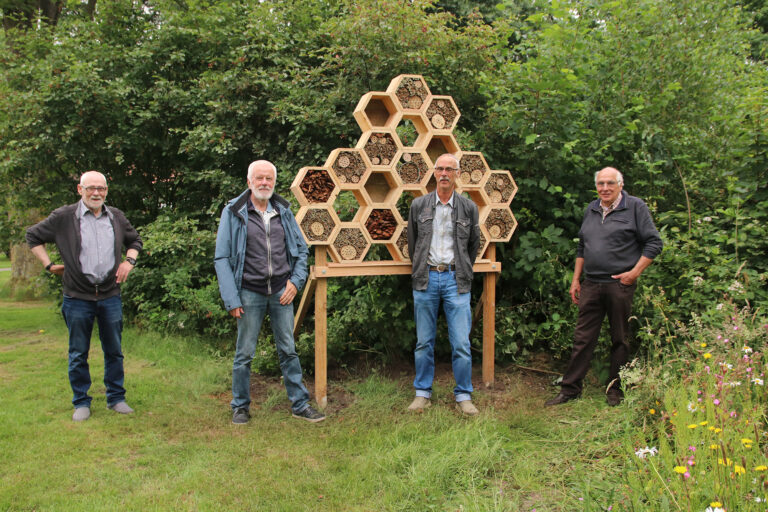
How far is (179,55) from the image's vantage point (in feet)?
25.1

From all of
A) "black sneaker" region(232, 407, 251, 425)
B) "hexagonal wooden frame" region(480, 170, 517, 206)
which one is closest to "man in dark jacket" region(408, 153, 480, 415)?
"hexagonal wooden frame" region(480, 170, 517, 206)

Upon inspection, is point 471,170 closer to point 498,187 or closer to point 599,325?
point 498,187

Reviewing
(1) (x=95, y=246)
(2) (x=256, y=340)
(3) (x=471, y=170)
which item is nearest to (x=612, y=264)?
(3) (x=471, y=170)

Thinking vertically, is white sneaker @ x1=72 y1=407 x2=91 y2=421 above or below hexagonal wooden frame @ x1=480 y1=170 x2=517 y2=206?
below

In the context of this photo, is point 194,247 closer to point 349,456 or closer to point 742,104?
point 349,456

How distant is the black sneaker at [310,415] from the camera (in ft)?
13.8

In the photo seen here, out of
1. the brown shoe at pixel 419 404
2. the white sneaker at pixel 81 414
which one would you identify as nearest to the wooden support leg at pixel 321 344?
the brown shoe at pixel 419 404

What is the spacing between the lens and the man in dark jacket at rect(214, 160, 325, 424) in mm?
3975

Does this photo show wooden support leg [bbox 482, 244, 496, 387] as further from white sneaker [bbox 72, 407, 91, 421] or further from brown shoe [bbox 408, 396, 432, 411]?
white sneaker [bbox 72, 407, 91, 421]

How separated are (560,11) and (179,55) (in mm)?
5049

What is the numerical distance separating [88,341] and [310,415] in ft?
→ 5.92

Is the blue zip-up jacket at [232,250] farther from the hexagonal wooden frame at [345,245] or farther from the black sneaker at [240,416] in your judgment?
the black sneaker at [240,416]

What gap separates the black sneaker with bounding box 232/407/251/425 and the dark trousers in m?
2.46

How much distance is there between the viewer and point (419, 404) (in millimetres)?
4355
